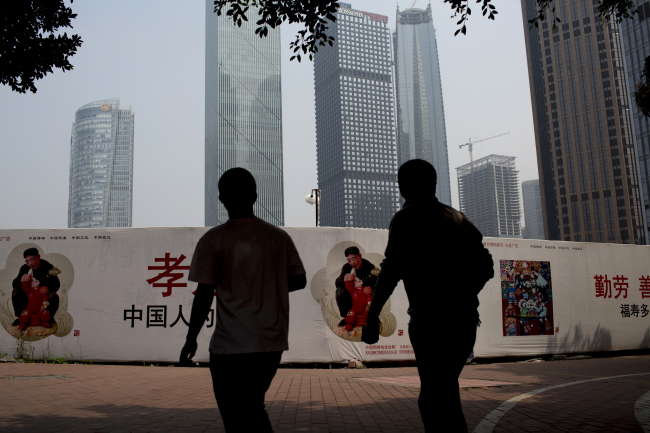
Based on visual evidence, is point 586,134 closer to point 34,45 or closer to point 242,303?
point 34,45

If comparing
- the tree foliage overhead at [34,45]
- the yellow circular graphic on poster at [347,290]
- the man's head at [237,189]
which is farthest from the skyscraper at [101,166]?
the man's head at [237,189]

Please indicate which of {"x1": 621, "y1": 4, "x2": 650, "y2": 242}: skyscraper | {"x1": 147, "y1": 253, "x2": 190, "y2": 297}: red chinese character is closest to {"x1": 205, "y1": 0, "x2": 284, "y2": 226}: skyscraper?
{"x1": 621, "y1": 4, "x2": 650, "y2": 242}: skyscraper

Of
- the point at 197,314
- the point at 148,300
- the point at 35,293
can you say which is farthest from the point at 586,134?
the point at 197,314

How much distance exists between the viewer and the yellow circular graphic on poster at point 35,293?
387 inches

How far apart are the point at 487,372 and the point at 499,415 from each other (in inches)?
176

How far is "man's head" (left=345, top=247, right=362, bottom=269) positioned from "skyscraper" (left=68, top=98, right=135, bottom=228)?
177205 millimetres

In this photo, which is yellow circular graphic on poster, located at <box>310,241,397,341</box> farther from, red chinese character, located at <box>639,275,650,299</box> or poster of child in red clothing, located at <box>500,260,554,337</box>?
red chinese character, located at <box>639,275,650,299</box>

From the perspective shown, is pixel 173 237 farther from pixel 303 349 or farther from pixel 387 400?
pixel 387 400

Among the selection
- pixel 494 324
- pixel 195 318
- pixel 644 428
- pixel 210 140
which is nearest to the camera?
pixel 195 318

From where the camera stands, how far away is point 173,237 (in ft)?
33.3

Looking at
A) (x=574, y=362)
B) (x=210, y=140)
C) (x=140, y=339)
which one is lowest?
(x=574, y=362)

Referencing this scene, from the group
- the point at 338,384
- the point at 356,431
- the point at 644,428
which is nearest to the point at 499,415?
the point at 644,428

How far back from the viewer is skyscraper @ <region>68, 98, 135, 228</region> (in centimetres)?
17775

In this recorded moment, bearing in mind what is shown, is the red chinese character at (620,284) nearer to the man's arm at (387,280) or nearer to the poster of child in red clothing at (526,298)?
the poster of child in red clothing at (526,298)
